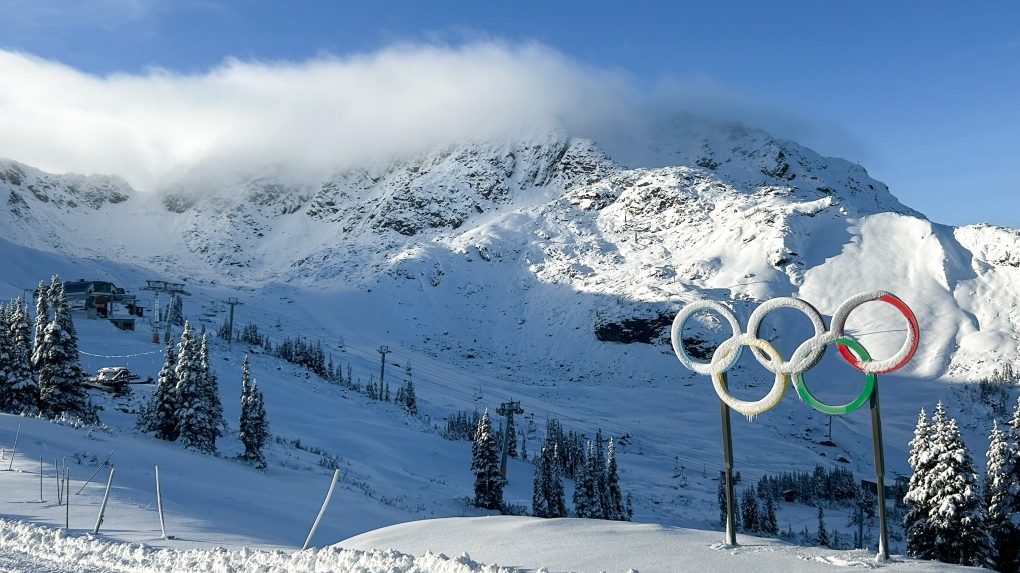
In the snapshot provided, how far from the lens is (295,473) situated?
145ft

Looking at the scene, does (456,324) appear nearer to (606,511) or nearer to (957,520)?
(606,511)

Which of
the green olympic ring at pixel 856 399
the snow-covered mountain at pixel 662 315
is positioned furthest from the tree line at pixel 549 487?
the green olympic ring at pixel 856 399

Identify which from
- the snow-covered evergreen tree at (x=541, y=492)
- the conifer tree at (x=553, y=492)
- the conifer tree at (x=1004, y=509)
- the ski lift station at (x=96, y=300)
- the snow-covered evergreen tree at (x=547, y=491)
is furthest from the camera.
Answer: the ski lift station at (x=96, y=300)

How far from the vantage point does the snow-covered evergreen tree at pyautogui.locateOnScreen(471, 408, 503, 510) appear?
50562 millimetres

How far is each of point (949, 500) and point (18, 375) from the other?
46701mm

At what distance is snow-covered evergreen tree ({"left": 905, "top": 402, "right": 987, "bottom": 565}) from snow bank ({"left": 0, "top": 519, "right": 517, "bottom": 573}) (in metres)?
21.0

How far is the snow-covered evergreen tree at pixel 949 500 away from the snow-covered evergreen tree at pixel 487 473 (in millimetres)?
28192

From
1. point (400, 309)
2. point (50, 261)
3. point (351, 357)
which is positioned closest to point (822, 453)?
point (351, 357)

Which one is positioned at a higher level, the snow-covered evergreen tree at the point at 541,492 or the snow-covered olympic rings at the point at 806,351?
the snow-covered olympic rings at the point at 806,351

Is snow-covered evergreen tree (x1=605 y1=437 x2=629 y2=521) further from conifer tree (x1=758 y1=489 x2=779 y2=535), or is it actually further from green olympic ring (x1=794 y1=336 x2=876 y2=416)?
green olympic ring (x1=794 y1=336 x2=876 y2=416)

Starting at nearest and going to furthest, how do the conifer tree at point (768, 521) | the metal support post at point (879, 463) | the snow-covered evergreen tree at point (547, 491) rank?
1. the metal support post at point (879, 463)
2. the snow-covered evergreen tree at point (547, 491)
3. the conifer tree at point (768, 521)

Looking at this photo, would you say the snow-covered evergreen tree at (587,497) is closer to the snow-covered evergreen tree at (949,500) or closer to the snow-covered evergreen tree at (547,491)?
the snow-covered evergreen tree at (547,491)

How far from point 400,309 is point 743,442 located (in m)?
93.2

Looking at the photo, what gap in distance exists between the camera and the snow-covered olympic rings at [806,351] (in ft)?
53.2
